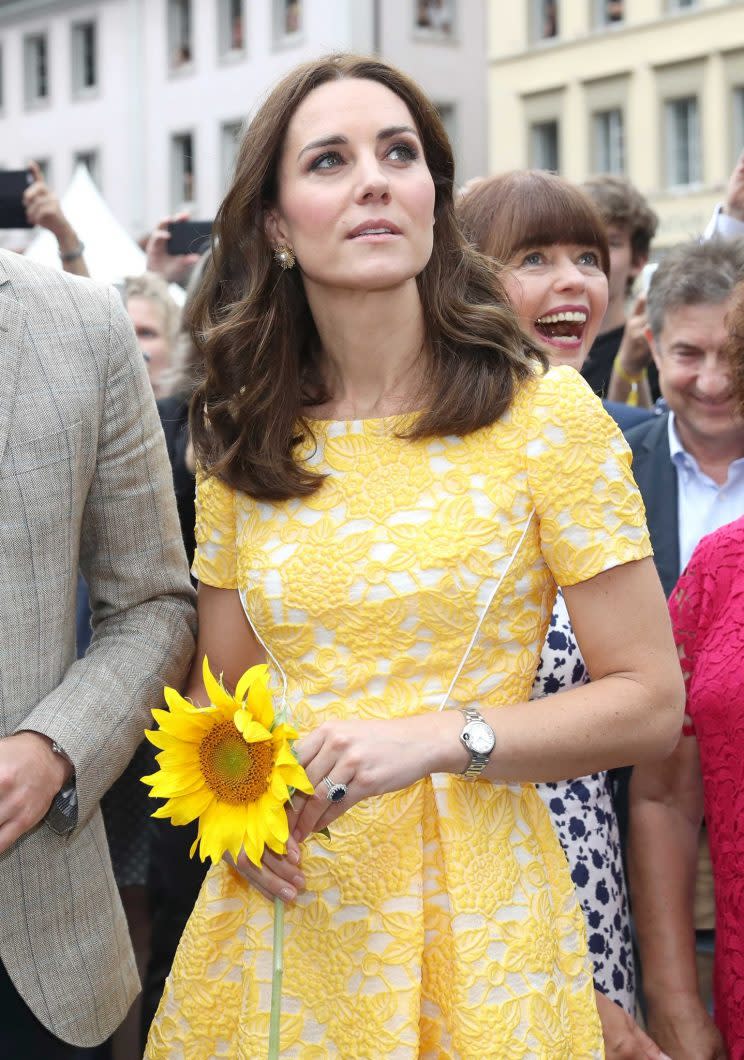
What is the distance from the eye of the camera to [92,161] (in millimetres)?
37312

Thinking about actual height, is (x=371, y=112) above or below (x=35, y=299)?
above

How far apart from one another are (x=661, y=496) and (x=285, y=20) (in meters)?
31.6

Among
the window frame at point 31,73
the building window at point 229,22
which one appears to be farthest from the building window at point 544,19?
the window frame at point 31,73

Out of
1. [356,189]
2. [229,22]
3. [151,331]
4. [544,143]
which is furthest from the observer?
[229,22]

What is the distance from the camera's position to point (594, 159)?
29.0 metres

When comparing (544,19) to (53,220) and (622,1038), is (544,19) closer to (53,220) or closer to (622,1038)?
(53,220)

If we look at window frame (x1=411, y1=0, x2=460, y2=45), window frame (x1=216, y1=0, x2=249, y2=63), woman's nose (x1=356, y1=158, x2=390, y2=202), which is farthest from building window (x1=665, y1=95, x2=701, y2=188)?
woman's nose (x1=356, y1=158, x2=390, y2=202)

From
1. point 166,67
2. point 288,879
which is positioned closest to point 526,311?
point 288,879

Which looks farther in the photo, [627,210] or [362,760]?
[627,210]

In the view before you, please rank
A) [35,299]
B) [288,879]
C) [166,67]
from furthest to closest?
[166,67] < [35,299] < [288,879]

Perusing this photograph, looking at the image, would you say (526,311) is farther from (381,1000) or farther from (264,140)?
(381,1000)

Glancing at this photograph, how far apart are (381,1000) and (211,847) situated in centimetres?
45

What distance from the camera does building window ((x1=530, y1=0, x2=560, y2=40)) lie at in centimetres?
3028

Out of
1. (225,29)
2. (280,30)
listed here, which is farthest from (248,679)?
(225,29)
